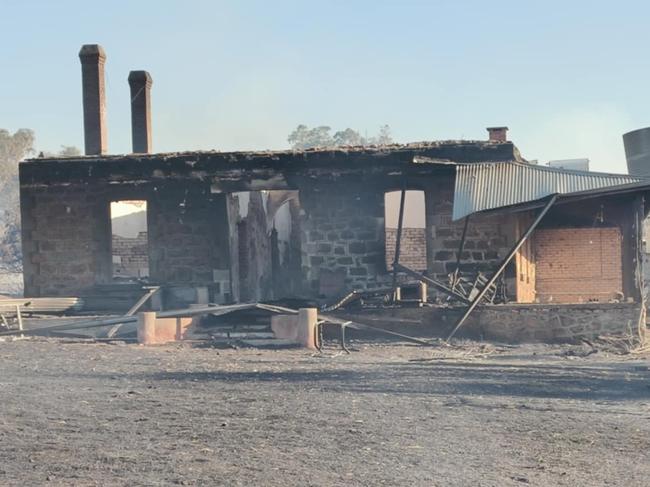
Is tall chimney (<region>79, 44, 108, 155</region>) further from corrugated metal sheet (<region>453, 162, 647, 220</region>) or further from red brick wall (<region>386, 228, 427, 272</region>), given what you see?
corrugated metal sheet (<region>453, 162, 647, 220</region>)

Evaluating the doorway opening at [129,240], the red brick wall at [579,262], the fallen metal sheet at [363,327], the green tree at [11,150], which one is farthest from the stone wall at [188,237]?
the green tree at [11,150]

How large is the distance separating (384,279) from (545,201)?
449 centimetres

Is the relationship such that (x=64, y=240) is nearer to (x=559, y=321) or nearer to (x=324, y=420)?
(x=559, y=321)

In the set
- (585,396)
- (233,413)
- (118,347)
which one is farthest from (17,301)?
(585,396)

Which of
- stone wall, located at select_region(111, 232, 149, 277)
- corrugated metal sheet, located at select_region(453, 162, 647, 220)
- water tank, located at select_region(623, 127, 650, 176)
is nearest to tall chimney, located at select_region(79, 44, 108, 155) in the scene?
stone wall, located at select_region(111, 232, 149, 277)

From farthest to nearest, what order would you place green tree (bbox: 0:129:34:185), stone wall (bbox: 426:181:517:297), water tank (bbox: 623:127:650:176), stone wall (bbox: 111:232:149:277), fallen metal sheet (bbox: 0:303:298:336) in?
green tree (bbox: 0:129:34:185) < stone wall (bbox: 111:232:149:277) < water tank (bbox: 623:127:650:176) < stone wall (bbox: 426:181:517:297) < fallen metal sheet (bbox: 0:303:298:336)

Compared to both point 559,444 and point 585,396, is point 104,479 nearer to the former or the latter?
point 559,444

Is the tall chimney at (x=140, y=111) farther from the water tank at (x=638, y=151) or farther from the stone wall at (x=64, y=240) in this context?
the water tank at (x=638, y=151)

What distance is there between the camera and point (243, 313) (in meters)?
14.6

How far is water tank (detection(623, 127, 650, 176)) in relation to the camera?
26953 mm

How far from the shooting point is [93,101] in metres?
21.2

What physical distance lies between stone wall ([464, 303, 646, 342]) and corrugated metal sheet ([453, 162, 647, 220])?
191 cm

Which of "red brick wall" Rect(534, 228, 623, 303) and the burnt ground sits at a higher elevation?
"red brick wall" Rect(534, 228, 623, 303)

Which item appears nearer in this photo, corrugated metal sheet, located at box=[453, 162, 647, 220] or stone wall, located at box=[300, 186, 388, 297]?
corrugated metal sheet, located at box=[453, 162, 647, 220]
